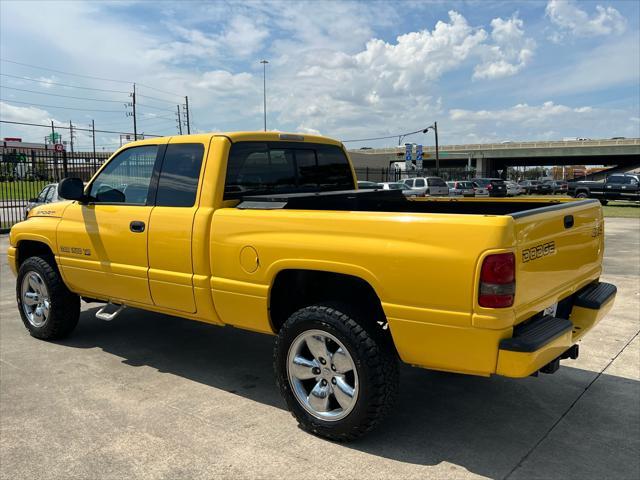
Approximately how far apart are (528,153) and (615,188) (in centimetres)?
5698

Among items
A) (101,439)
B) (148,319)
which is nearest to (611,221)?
(148,319)

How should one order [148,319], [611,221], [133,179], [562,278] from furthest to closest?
[611,221]
[148,319]
[133,179]
[562,278]

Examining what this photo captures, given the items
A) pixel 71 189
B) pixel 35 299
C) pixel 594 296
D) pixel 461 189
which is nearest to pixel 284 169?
pixel 71 189

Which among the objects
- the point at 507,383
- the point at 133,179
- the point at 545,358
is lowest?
the point at 507,383

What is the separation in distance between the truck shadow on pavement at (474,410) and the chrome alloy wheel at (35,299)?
0.37m

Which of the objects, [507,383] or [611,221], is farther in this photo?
[611,221]

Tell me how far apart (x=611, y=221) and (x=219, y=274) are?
1776 cm

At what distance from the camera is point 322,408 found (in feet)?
11.1

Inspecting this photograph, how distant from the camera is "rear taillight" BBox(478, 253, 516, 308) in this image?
266 centimetres

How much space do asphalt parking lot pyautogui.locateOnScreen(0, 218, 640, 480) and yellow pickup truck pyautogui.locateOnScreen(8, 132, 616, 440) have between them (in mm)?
338

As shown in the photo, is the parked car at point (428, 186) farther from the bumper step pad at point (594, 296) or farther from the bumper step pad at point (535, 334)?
the bumper step pad at point (535, 334)

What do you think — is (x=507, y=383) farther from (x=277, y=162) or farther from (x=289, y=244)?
(x=277, y=162)

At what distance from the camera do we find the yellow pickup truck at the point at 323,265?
277 cm

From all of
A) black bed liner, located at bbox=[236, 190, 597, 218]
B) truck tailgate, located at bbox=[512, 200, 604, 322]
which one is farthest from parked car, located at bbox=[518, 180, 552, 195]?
truck tailgate, located at bbox=[512, 200, 604, 322]
